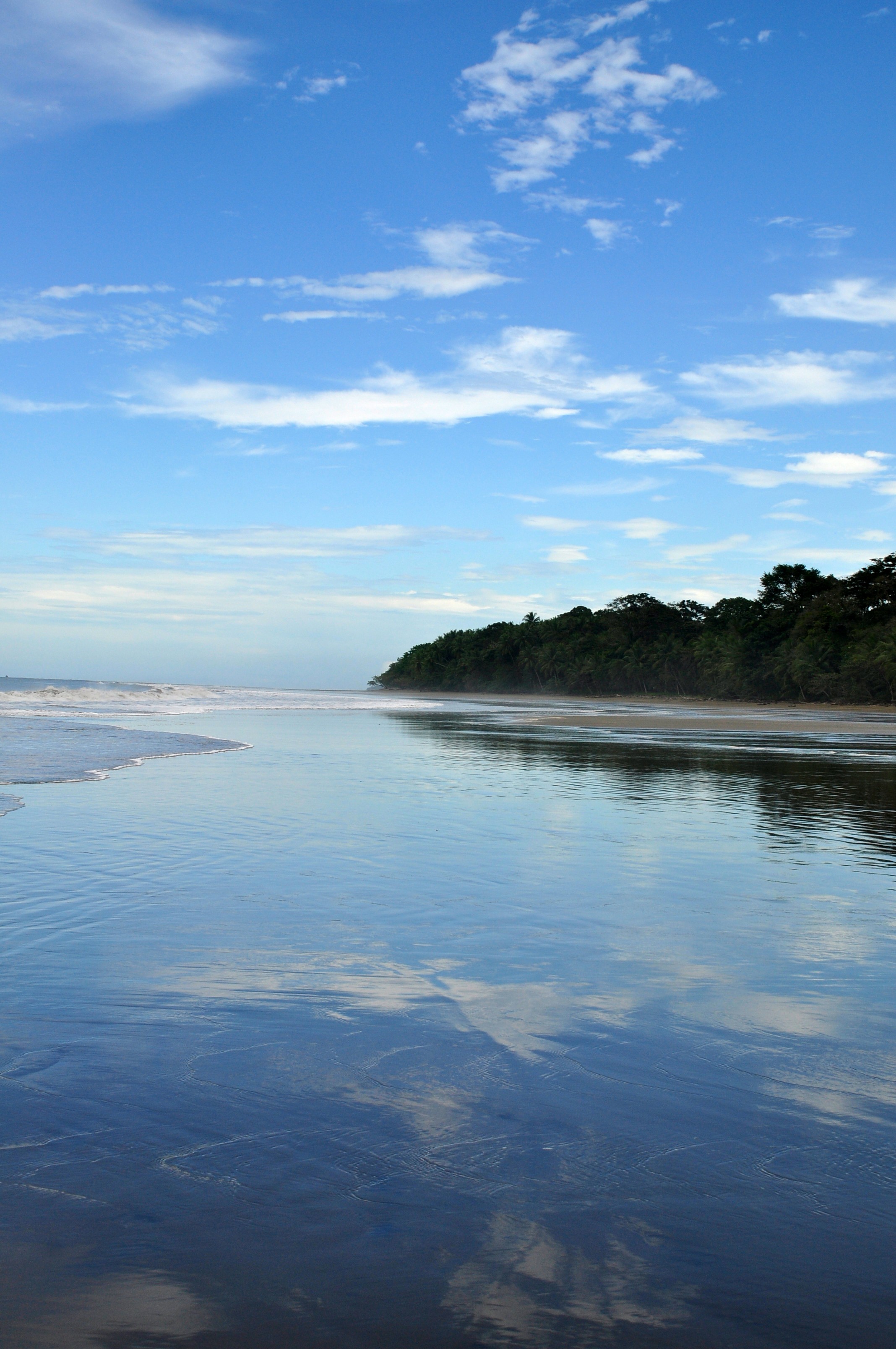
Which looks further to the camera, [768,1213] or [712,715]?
[712,715]

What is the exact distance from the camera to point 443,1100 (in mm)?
3650

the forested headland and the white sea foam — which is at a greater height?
the forested headland

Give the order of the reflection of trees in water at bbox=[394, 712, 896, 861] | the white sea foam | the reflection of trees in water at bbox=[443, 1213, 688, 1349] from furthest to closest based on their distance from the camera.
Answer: the white sea foam < the reflection of trees in water at bbox=[394, 712, 896, 861] < the reflection of trees in water at bbox=[443, 1213, 688, 1349]

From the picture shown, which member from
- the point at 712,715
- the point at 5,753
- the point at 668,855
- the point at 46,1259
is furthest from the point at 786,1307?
the point at 712,715

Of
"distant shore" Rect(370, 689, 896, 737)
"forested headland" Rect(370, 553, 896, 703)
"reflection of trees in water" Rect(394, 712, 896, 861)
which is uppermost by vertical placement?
"forested headland" Rect(370, 553, 896, 703)

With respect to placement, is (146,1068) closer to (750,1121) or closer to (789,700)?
(750,1121)

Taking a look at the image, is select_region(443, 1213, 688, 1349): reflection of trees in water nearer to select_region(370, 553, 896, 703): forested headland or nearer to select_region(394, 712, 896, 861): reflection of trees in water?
select_region(394, 712, 896, 861): reflection of trees in water

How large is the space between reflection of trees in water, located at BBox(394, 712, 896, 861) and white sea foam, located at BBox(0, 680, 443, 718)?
50.9 ft

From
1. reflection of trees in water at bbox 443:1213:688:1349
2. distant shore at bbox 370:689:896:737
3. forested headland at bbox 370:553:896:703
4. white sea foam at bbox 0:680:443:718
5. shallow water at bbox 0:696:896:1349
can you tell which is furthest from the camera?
forested headland at bbox 370:553:896:703

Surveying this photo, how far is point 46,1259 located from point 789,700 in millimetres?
80565

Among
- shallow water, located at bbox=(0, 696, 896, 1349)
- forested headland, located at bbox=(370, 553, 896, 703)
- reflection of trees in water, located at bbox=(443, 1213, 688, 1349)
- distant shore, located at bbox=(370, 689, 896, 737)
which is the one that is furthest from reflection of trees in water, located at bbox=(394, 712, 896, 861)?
forested headland, located at bbox=(370, 553, 896, 703)

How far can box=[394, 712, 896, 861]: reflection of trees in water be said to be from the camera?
38.8 ft

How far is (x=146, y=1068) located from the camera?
A: 3.88m

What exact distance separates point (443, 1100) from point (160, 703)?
167 feet
